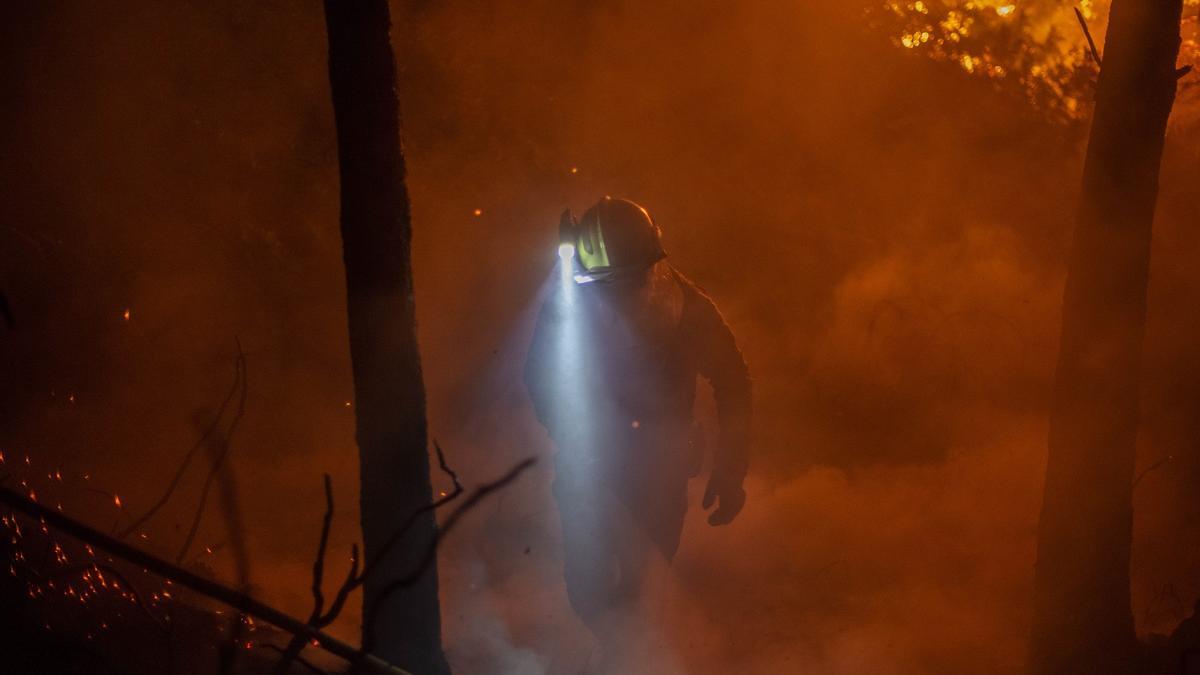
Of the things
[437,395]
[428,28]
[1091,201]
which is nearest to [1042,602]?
[1091,201]

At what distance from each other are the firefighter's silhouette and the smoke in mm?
2150

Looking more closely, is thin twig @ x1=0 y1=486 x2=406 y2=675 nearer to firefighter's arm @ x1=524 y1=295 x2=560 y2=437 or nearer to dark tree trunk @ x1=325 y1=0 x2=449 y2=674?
dark tree trunk @ x1=325 y1=0 x2=449 y2=674

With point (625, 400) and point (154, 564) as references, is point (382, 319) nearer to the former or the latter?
point (154, 564)

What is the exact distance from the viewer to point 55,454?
24.7ft

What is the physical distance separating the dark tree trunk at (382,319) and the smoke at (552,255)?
10.2ft

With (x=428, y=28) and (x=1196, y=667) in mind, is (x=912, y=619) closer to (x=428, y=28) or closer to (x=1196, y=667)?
(x=1196, y=667)

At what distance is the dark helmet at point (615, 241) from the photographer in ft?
14.1

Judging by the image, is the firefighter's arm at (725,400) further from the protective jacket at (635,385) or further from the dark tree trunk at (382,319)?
the dark tree trunk at (382,319)

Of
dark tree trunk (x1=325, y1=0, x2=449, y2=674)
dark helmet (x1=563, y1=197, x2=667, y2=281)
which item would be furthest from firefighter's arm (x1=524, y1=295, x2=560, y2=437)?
dark tree trunk (x1=325, y1=0, x2=449, y2=674)

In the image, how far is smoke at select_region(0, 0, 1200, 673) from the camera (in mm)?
7523

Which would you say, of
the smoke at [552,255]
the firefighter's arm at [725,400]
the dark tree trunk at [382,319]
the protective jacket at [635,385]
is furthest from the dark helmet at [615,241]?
the smoke at [552,255]

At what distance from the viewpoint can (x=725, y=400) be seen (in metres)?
4.66

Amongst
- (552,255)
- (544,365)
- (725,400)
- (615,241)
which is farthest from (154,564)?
(552,255)

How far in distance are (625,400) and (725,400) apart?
561 millimetres
